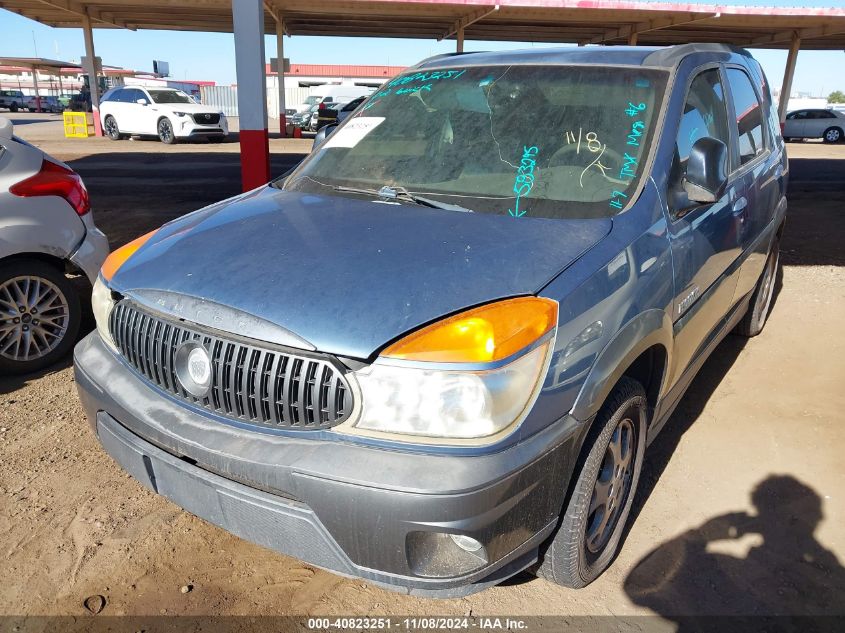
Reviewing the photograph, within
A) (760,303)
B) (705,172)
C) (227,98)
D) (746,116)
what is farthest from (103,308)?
(227,98)

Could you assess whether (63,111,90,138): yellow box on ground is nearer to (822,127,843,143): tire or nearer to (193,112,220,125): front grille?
(193,112,220,125): front grille

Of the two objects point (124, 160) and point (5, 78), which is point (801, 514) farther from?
point (5, 78)

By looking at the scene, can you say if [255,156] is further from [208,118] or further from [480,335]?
[208,118]

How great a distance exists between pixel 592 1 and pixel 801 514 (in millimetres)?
23459

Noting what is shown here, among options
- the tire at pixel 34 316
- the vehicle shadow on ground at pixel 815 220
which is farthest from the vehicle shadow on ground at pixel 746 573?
the vehicle shadow on ground at pixel 815 220

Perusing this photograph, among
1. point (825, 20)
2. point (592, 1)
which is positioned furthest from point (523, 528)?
point (825, 20)

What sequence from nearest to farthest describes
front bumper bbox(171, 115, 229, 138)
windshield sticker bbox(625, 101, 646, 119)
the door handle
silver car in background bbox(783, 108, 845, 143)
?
windshield sticker bbox(625, 101, 646, 119), the door handle, front bumper bbox(171, 115, 229, 138), silver car in background bbox(783, 108, 845, 143)

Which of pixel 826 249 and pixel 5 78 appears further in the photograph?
pixel 5 78

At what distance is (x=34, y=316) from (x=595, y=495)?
11.3 ft

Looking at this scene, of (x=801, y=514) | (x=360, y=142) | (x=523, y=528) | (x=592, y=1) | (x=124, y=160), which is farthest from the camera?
(x=592, y=1)

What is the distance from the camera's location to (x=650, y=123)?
2.69 m

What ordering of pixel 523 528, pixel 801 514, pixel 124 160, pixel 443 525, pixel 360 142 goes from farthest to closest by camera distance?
pixel 124 160 < pixel 360 142 < pixel 801 514 < pixel 523 528 < pixel 443 525

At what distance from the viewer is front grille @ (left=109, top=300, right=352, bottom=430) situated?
6.02 feet

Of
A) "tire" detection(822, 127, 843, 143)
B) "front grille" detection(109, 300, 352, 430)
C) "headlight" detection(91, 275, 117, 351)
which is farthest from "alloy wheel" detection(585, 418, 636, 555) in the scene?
"tire" detection(822, 127, 843, 143)
